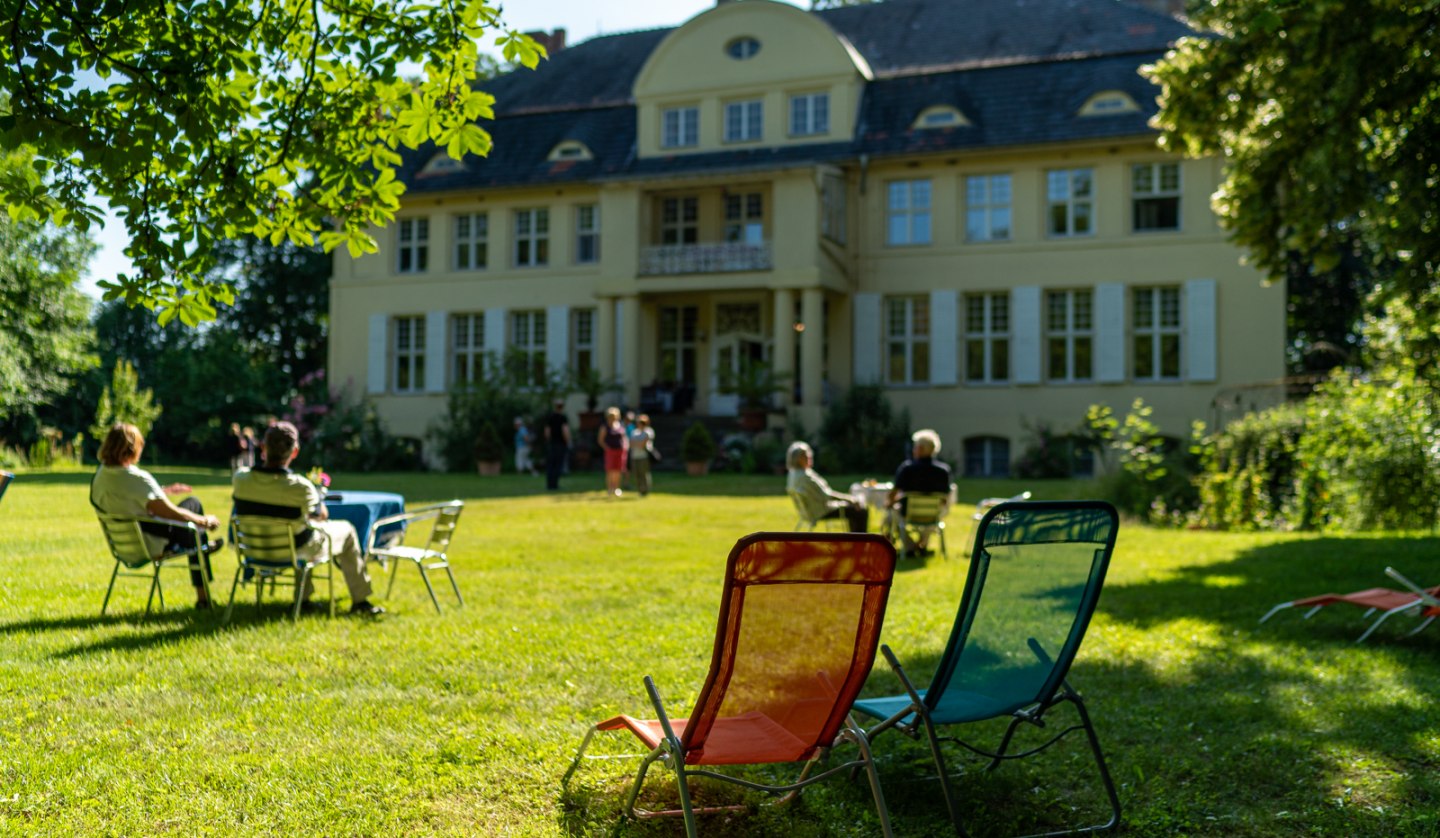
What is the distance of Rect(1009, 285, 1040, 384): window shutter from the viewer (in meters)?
27.8

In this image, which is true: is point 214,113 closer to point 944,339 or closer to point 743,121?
point 944,339

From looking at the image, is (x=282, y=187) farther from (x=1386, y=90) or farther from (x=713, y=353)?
(x=713, y=353)

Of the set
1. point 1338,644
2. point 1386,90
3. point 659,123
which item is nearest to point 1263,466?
point 1386,90

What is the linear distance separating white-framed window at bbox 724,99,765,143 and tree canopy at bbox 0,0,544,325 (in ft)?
76.6

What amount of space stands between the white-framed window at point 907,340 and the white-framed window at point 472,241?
1033cm

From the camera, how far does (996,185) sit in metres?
28.5

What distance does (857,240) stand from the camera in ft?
96.9

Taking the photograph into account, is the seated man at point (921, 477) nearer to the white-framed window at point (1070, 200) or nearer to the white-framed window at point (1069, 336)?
the white-framed window at point (1069, 336)

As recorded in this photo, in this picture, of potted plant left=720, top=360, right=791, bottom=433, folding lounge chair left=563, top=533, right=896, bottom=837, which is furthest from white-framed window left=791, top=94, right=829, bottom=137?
folding lounge chair left=563, top=533, right=896, bottom=837

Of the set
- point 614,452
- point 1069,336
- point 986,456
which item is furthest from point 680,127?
point 614,452

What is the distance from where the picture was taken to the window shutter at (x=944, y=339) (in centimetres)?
2844

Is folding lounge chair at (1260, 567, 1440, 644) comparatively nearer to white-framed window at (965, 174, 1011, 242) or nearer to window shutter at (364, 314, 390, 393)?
white-framed window at (965, 174, 1011, 242)

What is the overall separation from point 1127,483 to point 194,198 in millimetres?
14196

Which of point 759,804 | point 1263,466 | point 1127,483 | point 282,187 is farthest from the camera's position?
point 1127,483
